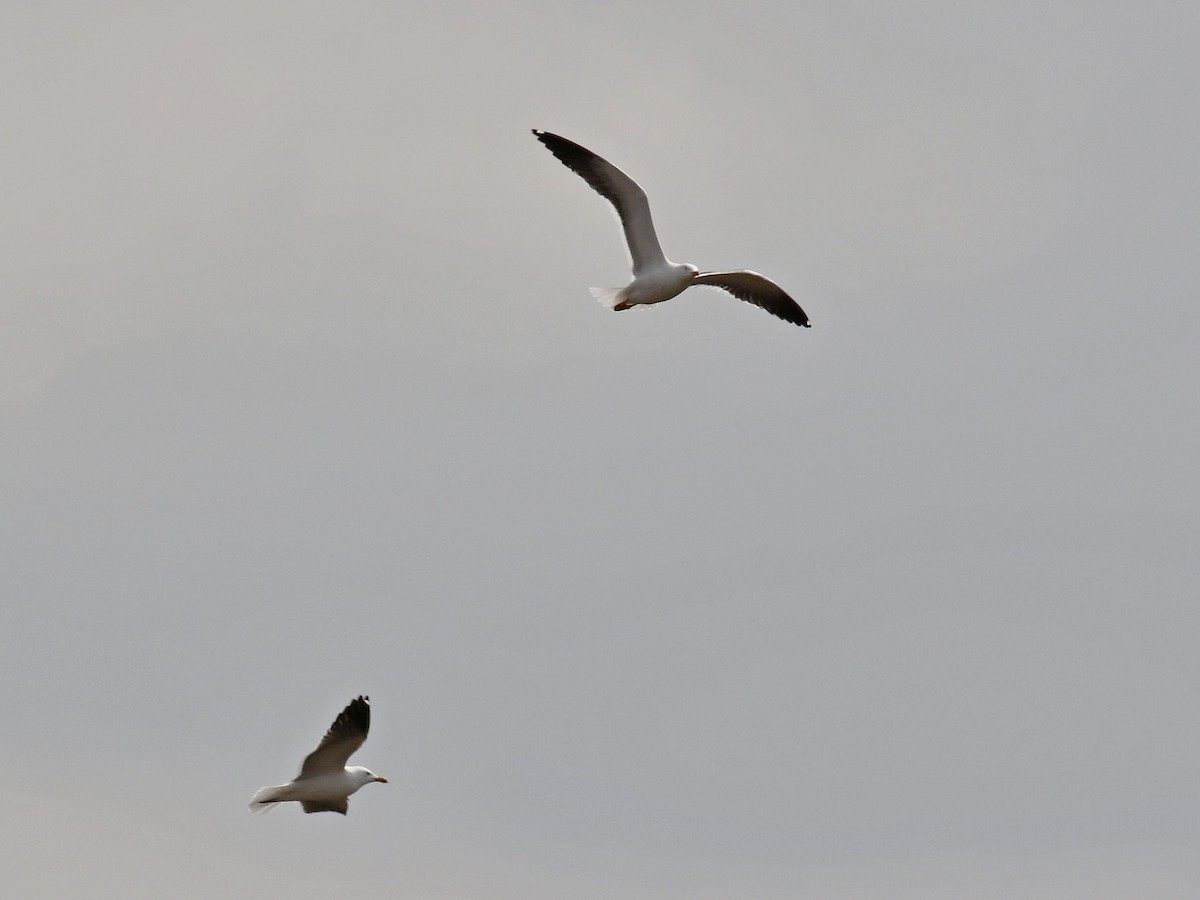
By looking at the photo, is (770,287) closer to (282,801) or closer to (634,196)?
(634,196)

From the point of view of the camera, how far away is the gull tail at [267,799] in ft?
91.0

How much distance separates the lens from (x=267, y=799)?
2791 cm

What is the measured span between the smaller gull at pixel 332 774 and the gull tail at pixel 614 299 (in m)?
5.76

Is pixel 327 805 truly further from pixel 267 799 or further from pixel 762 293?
pixel 762 293

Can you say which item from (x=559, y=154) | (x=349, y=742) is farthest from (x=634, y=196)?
(x=349, y=742)

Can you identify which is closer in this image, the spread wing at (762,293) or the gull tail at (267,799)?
the gull tail at (267,799)

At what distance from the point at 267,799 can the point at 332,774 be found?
0.99m

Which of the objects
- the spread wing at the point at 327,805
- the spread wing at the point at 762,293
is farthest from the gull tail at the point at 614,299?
the spread wing at the point at 327,805

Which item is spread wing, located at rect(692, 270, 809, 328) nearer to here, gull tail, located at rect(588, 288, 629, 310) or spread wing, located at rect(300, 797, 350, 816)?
gull tail, located at rect(588, 288, 629, 310)

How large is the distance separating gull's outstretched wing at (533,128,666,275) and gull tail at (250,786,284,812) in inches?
309

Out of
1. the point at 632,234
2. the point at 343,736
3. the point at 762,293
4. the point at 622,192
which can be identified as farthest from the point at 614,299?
the point at 343,736

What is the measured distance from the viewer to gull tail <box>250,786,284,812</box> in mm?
27734

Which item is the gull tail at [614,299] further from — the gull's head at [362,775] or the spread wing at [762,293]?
the gull's head at [362,775]

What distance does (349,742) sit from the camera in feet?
92.2
